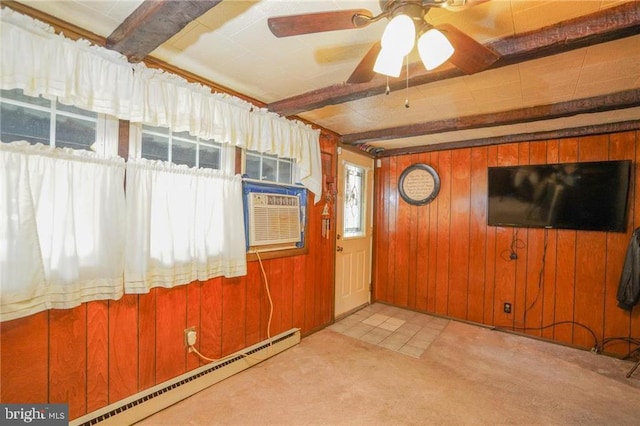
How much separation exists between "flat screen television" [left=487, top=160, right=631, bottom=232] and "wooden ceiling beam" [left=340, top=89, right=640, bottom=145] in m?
0.85

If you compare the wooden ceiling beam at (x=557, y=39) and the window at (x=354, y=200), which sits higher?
the wooden ceiling beam at (x=557, y=39)

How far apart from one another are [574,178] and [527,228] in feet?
2.14

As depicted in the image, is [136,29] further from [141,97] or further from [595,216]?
[595,216]

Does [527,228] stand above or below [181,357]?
above

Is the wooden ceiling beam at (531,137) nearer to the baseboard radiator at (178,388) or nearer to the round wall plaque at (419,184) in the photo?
the round wall plaque at (419,184)

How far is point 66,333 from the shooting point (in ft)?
5.07

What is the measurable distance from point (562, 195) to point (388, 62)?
111 inches

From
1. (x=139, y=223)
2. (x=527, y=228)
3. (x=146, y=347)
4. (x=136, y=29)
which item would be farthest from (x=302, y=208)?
(x=527, y=228)

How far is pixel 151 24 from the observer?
1326 millimetres

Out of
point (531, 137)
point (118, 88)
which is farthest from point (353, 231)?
point (118, 88)

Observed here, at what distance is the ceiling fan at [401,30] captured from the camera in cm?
106

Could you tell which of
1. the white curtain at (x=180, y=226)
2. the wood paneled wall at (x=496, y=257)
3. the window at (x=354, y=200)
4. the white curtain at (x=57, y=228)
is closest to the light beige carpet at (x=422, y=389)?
the wood paneled wall at (x=496, y=257)

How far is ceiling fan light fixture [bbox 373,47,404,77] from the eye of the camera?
1222 mm

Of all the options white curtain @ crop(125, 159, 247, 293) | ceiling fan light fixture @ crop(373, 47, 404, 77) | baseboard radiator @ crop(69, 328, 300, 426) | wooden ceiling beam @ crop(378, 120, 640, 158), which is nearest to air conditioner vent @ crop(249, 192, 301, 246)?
white curtain @ crop(125, 159, 247, 293)
